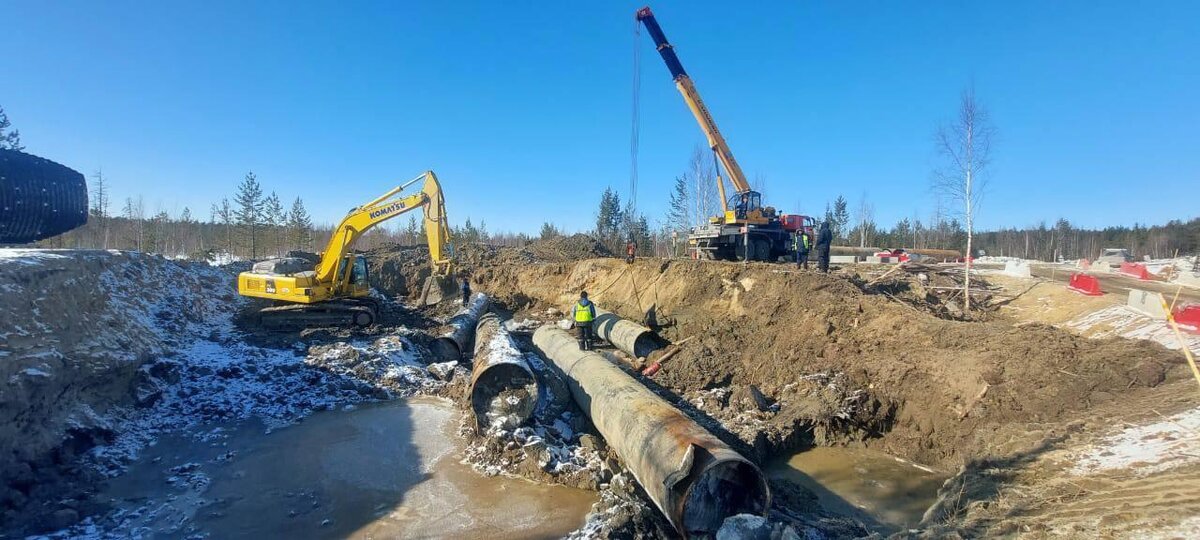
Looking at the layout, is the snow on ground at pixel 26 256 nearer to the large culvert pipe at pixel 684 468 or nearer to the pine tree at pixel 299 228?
the large culvert pipe at pixel 684 468

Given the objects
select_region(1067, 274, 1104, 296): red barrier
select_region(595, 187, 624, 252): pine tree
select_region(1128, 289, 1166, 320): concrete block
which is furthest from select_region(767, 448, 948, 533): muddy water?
select_region(595, 187, 624, 252): pine tree

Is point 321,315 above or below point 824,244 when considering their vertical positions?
below

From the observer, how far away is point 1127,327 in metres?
10.3

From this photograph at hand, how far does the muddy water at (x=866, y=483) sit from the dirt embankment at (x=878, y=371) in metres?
0.33

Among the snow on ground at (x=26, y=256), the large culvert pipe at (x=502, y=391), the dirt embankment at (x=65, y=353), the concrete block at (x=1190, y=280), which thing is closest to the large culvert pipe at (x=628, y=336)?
the large culvert pipe at (x=502, y=391)

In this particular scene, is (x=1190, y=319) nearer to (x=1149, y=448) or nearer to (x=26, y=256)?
(x=1149, y=448)

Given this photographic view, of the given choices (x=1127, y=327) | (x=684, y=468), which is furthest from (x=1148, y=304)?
(x=684, y=468)

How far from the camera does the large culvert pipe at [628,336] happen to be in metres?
12.7

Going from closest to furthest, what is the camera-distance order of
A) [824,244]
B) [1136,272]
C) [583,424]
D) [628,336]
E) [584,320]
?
[583,424] → [584,320] → [628,336] → [824,244] → [1136,272]

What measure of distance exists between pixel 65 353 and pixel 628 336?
10.1 meters

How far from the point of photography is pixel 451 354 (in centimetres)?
1372

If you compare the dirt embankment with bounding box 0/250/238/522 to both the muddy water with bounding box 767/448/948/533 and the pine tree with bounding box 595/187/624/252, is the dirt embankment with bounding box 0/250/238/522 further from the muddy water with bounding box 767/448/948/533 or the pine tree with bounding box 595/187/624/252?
the pine tree with bounding box 595/187/624/252

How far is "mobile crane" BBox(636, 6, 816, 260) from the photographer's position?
693 inches

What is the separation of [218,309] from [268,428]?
9.66 m
